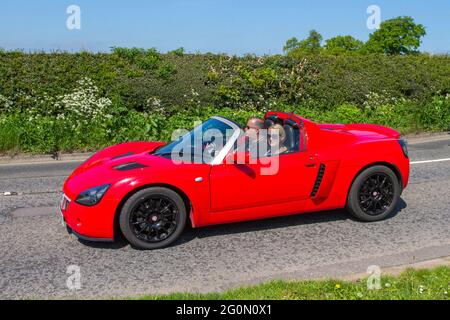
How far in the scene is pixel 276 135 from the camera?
6.39 metres

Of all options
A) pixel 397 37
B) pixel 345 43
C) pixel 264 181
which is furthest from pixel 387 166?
pixel 345 43

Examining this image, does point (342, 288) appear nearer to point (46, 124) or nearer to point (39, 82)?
point (46, 124)

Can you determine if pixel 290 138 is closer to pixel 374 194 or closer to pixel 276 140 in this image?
pixel 276 140

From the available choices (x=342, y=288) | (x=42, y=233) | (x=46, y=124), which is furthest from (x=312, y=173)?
(x=46, y=124)

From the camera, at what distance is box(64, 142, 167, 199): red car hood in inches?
222

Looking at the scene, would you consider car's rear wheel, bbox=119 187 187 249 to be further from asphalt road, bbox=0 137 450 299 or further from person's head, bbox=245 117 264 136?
person's head, bbox=245 117 264 136

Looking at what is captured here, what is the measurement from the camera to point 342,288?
4.56m

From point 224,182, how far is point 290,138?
1229mm

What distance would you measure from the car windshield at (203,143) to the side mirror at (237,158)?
16cm

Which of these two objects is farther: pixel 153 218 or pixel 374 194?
pixel 374 194

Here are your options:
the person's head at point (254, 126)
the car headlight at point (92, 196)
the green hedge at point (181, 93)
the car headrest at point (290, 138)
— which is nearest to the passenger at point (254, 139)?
the person's head at point (254, 126)

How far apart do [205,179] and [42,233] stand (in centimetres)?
232

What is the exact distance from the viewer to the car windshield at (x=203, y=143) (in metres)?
6.03
